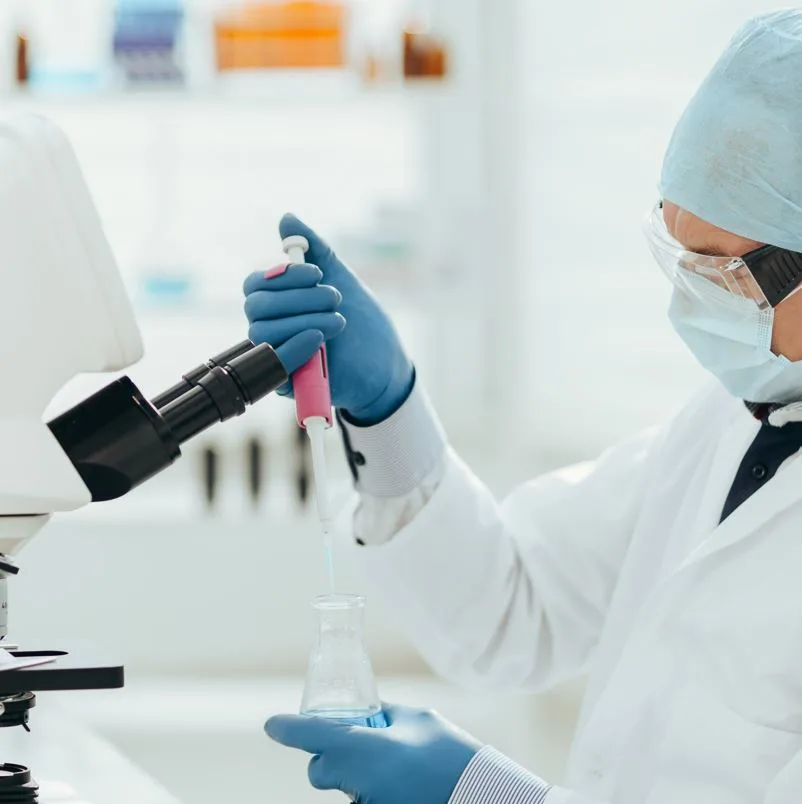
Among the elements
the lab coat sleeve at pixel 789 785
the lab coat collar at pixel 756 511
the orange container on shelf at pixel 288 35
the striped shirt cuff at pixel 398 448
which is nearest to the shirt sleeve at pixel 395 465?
the striped shirt cuff at pixel 398 448

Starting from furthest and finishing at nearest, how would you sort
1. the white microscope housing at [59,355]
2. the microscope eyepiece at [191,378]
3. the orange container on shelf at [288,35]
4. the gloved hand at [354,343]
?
the orange container on shelf at [288,35], the gloved hand at [354,343], the microscope eyepiece at [191,378], the white microscope housing at [59,355]

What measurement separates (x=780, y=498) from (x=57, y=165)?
74cm

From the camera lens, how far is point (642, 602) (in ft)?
4.96

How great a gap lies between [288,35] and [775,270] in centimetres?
193

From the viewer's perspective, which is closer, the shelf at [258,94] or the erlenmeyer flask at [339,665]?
the erlenmeyer flask at [339,665]

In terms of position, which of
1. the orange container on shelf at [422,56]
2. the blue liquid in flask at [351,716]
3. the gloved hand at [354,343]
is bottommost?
the blue liquid in flask at [351,716]

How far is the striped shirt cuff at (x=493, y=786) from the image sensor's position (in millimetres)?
1189

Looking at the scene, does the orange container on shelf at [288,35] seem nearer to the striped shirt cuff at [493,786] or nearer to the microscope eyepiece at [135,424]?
the microscope eyepiece at [135,424]

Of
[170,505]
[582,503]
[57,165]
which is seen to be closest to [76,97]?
[170,505]

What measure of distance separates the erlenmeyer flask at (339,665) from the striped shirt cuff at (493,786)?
0.11m

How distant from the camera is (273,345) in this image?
1296 millimetres

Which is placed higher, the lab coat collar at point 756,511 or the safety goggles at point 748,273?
the safety goggles at point 748,273

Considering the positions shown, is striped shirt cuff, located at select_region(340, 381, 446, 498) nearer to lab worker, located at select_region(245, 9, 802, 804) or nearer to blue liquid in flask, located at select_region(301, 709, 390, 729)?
lab worker, located at select_region(245, 9, 802, 804)

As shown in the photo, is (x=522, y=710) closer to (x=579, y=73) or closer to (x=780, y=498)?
(x=579, y=73)
